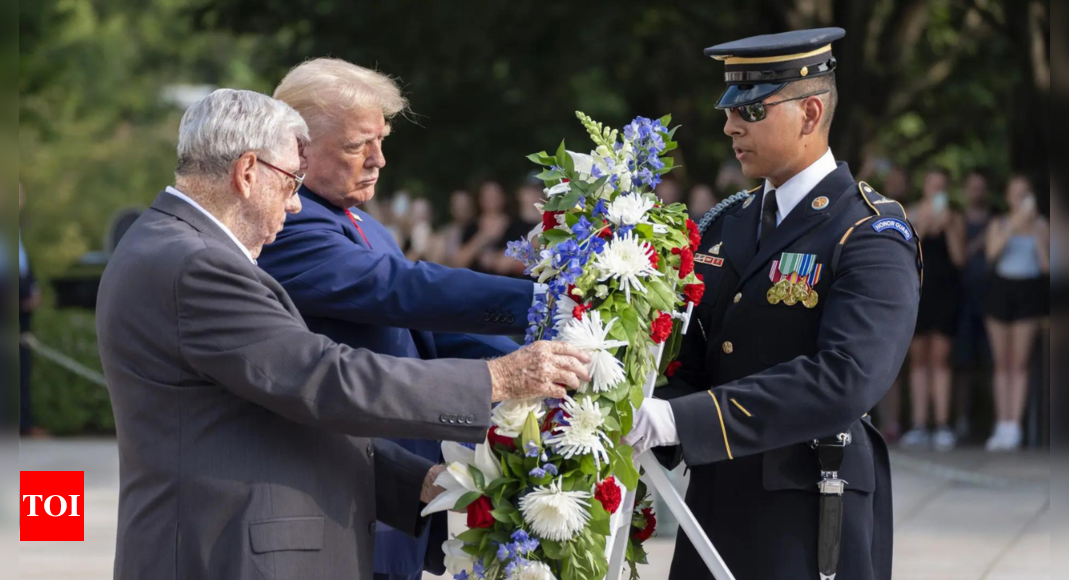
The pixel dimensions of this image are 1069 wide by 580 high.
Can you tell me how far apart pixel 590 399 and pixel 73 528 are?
5.66m

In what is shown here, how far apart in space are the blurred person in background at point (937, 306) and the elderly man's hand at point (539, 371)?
8207mm

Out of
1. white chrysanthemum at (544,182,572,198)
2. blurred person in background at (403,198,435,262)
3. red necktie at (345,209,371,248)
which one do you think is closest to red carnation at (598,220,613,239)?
white chrysanthemum at (544,182,572,198)

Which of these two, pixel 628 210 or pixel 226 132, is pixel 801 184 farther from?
pixel 226 132

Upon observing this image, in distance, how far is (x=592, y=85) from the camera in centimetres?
2067

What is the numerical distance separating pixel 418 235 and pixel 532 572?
996 cm

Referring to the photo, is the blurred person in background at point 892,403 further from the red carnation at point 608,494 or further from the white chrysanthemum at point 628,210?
the red carnation at point 608,494

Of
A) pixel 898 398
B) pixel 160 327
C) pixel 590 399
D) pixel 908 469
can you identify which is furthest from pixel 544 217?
pixel 898 398

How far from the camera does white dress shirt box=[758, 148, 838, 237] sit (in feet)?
11.8

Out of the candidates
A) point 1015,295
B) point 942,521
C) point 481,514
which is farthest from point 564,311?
point 1015,295

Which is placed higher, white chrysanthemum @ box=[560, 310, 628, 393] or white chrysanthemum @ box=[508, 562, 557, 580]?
white chrysanthemum @ box=[560, 310, 628, 393]

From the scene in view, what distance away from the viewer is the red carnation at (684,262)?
11.0 feet

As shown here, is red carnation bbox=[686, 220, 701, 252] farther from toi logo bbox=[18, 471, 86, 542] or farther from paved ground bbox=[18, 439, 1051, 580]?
toi logo bbox=[18, 471, 86, 542]

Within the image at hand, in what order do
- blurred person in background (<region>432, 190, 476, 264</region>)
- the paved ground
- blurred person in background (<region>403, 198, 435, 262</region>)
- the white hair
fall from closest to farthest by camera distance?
the white hair → the paved ground → blurred person in background (<region>432, 190, 476, 264</region>) → blurred person in background (<region>403, 198, 435, 262</region>)

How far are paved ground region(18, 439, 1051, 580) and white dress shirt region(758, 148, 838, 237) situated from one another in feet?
11.8
